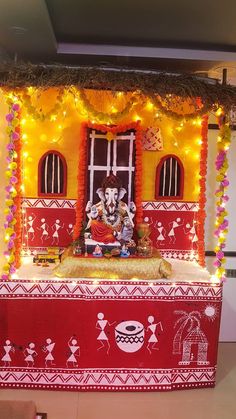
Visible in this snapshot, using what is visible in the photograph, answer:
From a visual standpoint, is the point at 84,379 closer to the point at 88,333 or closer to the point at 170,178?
the point at 88,333

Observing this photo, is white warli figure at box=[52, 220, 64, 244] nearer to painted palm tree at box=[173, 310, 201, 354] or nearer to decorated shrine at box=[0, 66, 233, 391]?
decorated shrine at box=[0, 66, 233, 391]

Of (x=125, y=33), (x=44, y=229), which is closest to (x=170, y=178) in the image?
(x=44, y=229)

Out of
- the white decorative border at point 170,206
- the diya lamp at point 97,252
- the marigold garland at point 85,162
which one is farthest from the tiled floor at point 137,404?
the white decorative border at point 170,206

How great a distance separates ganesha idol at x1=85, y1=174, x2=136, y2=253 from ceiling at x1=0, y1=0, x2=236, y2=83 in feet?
4.44

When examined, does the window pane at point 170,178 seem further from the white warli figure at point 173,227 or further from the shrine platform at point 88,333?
the shrine platform at point 88,333

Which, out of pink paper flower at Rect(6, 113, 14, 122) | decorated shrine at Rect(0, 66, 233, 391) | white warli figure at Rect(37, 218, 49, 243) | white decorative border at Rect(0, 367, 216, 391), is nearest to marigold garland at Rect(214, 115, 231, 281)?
decorated shrine at Rect(0, 66, 233, 391)

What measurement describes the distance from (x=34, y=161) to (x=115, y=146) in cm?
99

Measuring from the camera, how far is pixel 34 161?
5.65m

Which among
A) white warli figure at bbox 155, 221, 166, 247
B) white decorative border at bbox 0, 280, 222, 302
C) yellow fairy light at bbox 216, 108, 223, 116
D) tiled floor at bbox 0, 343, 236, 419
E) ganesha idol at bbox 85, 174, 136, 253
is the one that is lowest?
tiled floor at bbox 0, 343, 236, 419

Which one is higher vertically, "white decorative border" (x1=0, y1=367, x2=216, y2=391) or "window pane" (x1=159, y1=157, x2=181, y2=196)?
"window pane" (x1=159, y1=157, x2=181, y2=196)

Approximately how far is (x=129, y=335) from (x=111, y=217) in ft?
4.31

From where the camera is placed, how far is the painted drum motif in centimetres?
480

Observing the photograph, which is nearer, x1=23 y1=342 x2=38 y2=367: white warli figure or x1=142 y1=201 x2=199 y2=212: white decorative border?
x1=23 y1=342 x2=38 y2=367: white warli figure

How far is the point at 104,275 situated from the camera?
492 centimetres
